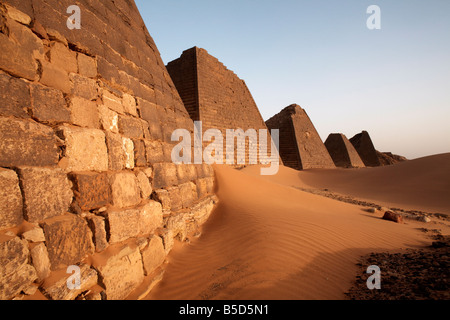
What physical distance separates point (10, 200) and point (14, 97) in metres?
0.85

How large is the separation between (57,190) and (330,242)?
3.68 meters

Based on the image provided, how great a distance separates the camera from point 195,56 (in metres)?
12.4

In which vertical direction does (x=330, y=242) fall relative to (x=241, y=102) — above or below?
below

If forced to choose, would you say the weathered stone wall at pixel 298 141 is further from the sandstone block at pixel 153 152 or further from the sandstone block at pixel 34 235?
the sandstone block at pixel 34 235

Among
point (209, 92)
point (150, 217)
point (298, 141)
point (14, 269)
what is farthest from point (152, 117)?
point (298, 141)

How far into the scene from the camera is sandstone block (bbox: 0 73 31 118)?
1.75 metres

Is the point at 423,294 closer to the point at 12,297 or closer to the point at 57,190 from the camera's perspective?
the point at 12,297

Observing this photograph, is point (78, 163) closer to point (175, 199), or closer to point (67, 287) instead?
point (67, 287)

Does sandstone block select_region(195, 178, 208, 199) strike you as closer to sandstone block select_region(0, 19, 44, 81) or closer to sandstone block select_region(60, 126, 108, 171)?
sandstone block select_region(60, 126, 108, 171)

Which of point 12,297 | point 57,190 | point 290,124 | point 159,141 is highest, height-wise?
point 290,124

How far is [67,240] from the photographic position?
6.26 ft

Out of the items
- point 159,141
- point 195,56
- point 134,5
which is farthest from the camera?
point 195,56
